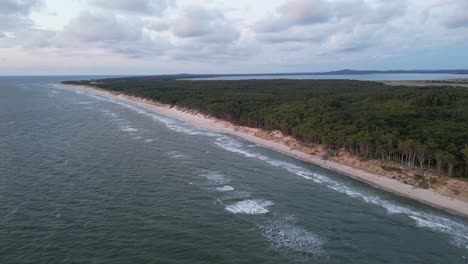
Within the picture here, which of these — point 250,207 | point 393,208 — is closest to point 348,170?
point 393,208

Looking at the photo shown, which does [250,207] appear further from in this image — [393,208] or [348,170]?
[348,170]

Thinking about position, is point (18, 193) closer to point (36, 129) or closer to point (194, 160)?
point (194, 160)

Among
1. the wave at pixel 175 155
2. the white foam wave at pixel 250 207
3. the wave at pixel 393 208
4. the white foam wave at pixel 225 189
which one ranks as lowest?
the wave at pixel 393 208

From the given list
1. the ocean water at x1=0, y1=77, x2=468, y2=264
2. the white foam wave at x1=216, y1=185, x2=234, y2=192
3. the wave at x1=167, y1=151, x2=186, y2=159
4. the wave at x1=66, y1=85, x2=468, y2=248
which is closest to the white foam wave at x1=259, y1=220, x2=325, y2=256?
the ocean water at x1=0, y1=77, x2=468, y2=264

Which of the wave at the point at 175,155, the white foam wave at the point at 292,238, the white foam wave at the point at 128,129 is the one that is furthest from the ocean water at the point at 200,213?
the white foam wave at the point at 128,129

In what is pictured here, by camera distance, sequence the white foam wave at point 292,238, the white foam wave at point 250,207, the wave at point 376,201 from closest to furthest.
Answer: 1. the white foam wave at point 292,238
2. the wave at point 376,201
3. the white foam wave at point 250,207

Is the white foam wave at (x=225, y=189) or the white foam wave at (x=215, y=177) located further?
the white foam wave at (x=215, y=177)

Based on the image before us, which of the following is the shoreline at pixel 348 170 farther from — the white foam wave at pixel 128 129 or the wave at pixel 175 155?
the wave at pixel 175 155
